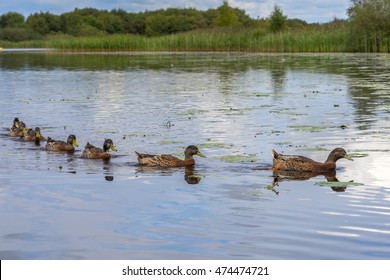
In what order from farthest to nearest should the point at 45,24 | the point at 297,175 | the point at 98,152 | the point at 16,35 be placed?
the point at 45,24 < the point at 16,35 < the point at 98,152 < the point at 297,175

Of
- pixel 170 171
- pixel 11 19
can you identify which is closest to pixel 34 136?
pixel 170 171

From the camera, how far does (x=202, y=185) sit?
13.2 meters

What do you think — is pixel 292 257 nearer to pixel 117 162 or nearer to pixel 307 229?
pixel 307 229

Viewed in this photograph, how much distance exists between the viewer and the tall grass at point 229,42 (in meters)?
72.7

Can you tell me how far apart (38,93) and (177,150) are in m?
19.1

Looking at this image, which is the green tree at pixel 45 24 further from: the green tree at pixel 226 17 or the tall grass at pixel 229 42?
the tall grass at pixel 229 42

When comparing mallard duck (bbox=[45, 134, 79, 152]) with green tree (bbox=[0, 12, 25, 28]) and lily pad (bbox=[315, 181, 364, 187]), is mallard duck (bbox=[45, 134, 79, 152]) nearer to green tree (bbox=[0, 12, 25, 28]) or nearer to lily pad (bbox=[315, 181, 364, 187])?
lily pad (bbox=[315, 181, 364, 187])

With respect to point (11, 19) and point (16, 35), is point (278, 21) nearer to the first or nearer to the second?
point (16, 35)

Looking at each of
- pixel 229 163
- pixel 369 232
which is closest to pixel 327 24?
pixel 229 163

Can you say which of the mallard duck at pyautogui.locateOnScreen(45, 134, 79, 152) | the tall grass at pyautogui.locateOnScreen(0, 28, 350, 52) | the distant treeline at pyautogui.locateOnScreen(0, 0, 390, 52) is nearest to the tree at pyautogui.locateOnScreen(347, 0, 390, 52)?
the tall grass at pyautogui.locateOnScreen(0, 28, 350, 52)

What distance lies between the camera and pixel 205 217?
422 inches

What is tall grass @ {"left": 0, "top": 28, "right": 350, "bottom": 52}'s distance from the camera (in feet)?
238

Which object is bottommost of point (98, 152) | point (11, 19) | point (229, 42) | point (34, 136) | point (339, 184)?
point (339, 184)

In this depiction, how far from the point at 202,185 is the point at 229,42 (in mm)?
70328
